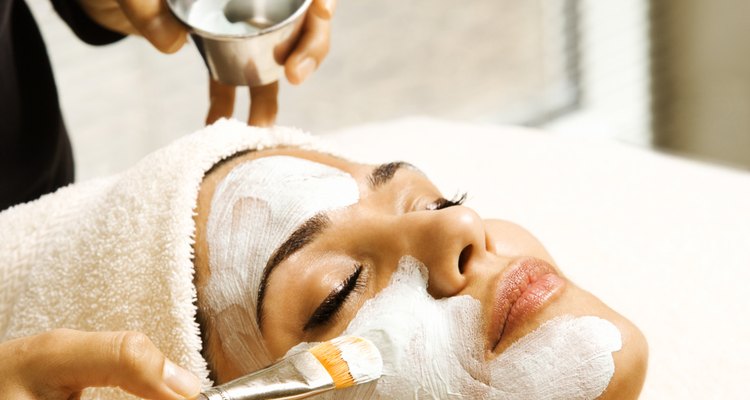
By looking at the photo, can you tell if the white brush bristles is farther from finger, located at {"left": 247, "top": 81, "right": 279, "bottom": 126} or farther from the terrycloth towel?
finger, located at {"left": 247, "top": 81, "right": 279, "bottom": 126}

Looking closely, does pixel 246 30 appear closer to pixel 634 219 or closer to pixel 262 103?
pixel 262 103

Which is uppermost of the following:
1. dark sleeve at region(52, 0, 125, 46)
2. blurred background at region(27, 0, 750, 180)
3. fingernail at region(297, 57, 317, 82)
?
dark sleeve at region(52, 0, 125, 46)

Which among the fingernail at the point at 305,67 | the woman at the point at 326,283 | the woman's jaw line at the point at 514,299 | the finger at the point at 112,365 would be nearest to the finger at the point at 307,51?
the fingernail at the point at 305,67

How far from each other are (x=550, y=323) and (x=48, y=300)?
1.87 ft

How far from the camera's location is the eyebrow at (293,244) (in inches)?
34.3

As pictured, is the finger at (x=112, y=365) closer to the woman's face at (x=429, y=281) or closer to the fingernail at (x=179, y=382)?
the fingernail at (x=179, y=382)

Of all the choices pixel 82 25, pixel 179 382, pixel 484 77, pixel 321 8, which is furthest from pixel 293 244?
pixel 484 77

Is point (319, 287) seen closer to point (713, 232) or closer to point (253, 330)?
point (253, 330)

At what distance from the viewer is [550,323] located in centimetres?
82

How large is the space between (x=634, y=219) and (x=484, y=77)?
1.08 meters

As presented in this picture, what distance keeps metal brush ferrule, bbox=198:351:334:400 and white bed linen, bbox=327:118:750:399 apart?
513mm

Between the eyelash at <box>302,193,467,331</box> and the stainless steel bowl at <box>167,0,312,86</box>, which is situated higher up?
the stainless steel bowl at <box>167,0,312,86</box>

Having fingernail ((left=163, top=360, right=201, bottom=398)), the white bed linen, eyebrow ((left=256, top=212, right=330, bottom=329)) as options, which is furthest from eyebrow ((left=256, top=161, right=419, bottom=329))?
the white bed linen

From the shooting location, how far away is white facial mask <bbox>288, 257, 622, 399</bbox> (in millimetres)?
809
